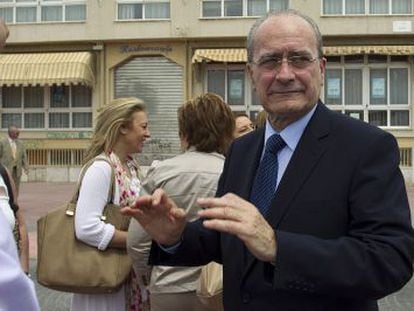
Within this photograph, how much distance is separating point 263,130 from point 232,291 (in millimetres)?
608

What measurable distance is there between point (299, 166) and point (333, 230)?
23cm

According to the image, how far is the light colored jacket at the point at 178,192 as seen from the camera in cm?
326

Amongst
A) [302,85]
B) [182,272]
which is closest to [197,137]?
[182,272]

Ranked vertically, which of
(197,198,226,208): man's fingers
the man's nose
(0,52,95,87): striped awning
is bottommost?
(197,198,226,208): man's fingers

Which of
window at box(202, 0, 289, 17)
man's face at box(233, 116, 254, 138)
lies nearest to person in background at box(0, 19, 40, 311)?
man's face at box(233, 116, 254, 138)

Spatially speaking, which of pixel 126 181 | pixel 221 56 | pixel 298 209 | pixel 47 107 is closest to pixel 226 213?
pixel 298 209

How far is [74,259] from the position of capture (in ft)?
11.6

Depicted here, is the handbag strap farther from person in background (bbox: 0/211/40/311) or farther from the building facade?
the building facade

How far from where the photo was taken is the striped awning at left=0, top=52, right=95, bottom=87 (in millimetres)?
24156

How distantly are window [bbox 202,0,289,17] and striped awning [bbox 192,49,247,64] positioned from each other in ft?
5.03

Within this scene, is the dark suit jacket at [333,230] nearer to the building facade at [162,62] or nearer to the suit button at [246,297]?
the suit button at [246,297]

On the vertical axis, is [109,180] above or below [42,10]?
below

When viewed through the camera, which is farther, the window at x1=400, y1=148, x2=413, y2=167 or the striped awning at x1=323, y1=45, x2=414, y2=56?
the window at x1=400, y1=148, x2=413, y2=167

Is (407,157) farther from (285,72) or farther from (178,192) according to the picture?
(285,72)
